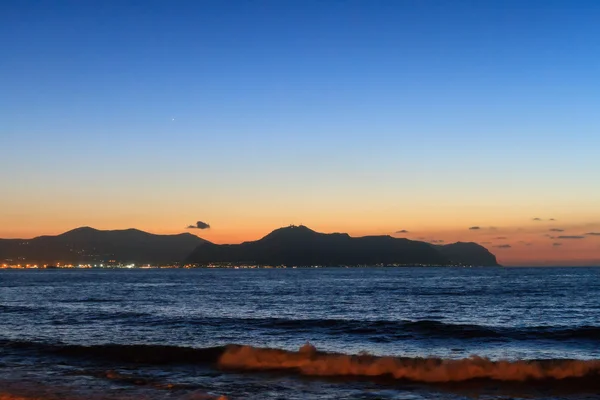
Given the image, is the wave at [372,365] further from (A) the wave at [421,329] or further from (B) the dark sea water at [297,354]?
(A) the wave at [421,329]

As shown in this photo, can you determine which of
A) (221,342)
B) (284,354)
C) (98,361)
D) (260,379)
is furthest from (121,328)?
(260,379)

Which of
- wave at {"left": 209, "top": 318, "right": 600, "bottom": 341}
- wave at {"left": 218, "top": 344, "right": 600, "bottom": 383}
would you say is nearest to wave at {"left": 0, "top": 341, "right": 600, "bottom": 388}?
wave at {"left": 218, "top": 344, "right": 600, "bottom": 383}

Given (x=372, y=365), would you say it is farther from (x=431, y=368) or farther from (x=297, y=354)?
(x=297, y=354)

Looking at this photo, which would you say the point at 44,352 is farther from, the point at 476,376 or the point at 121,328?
the point at 476,376

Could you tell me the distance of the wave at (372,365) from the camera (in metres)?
22.0

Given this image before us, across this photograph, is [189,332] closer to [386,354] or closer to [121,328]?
[121,328]

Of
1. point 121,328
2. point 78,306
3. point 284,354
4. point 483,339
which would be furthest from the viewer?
point 78,306

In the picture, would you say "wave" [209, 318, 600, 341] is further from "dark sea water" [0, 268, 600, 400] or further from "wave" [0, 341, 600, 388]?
"wave" [0, 341, 600, 388]

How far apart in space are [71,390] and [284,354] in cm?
987

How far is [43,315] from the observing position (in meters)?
47.7

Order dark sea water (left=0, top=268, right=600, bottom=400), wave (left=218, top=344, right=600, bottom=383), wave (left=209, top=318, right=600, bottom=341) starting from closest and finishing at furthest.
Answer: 1. dark sea water (left=0, top=268, right=600, bottom=400)
2. wave (left=218, top=344, right=600, bottom=383)
3. wave (left=209, top=318, right=600, bottom=341)

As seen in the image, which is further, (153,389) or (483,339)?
(483,339)

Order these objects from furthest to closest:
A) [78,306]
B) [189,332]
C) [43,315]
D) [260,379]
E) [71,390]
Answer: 1. [78,306]
2. [43,315]
3. [189,332]
4. [260,379]
5. [71,390]

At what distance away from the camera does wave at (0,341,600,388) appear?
22.0 metres
